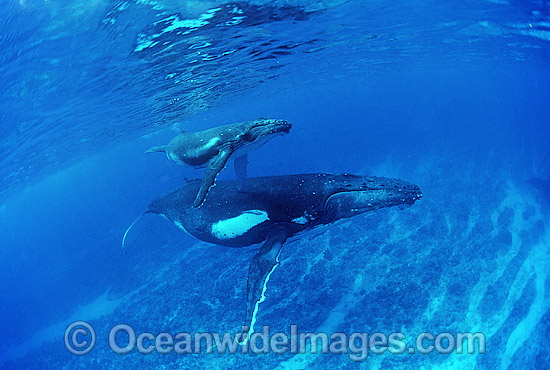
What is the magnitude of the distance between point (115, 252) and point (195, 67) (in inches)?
832

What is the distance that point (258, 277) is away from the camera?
219 inches

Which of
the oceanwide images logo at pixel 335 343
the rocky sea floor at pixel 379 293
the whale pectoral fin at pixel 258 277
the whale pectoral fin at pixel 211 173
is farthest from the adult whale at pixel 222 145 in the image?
the oceanwide images logo at pixel 335 343

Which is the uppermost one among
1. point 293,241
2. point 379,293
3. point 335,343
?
point 293,241

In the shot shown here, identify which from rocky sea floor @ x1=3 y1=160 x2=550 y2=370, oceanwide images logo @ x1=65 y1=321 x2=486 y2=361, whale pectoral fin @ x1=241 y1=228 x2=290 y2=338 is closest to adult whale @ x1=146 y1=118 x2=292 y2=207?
whale pectoral fin @ x1=241 y1=228 x2=290 y2=338

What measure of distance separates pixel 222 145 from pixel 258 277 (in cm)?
269

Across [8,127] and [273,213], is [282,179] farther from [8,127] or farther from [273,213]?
[8,127]

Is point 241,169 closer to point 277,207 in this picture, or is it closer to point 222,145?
point 222,145

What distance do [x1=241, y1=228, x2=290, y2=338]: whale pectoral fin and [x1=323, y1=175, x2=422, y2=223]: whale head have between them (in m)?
1.27

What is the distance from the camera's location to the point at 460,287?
566 inches

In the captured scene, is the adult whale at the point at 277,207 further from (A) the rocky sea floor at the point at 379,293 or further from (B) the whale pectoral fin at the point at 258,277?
(A) the rocky sea floor at the point at 379,293

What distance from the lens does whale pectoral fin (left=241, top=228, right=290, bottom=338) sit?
17.6 feet

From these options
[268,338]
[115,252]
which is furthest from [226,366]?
[115,252]

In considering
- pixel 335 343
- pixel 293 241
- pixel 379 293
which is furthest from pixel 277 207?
pixel 379 293

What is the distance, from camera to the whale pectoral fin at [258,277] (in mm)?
5359
